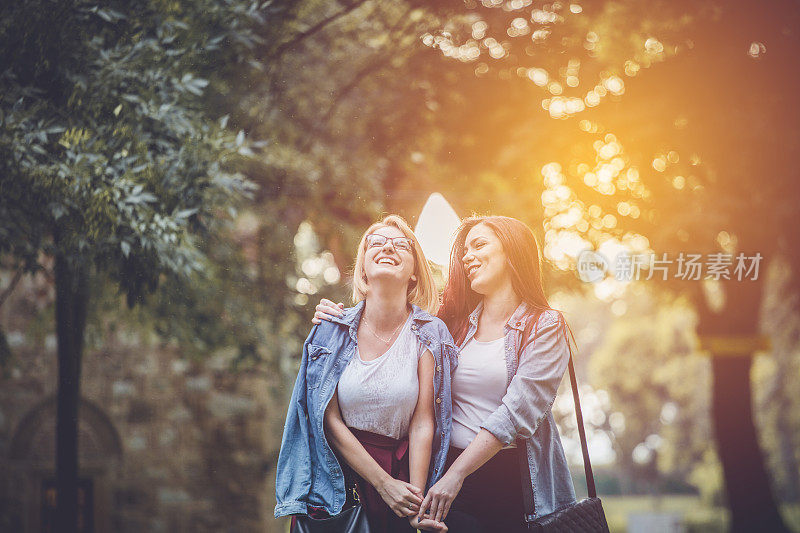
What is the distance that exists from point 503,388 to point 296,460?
911 millimetres

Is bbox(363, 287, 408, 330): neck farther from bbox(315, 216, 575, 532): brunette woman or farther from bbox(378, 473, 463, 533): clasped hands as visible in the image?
bbox(378, 473, 463, 533): clasped hands

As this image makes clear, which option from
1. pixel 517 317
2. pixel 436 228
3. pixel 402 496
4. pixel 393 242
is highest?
pixel 436 228

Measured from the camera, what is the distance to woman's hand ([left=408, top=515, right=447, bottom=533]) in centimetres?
333

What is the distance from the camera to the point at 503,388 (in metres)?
3.51

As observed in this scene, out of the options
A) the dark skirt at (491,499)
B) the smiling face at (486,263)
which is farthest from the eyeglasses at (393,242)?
the dark skirt at (491,499)

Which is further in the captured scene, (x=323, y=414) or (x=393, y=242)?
(x=393, y=242)

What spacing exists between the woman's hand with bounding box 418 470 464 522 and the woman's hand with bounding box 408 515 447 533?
2cm

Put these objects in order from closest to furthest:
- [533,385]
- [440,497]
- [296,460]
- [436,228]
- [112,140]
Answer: [440,497]
[533,385]
[296,460]
[436,228]
[112,140]

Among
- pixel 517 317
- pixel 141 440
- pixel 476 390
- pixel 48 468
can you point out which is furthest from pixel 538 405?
pixel 48 468

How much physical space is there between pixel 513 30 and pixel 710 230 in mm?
3006

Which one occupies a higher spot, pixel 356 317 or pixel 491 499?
Answer: pixel 356 317

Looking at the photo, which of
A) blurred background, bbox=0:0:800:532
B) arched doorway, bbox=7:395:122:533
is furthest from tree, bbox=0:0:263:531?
arched doorway, bbox=7:395:122:533

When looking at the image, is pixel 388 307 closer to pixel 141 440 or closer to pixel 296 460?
pixel 296 460

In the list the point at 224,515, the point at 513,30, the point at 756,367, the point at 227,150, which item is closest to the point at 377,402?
the point at 227,150
